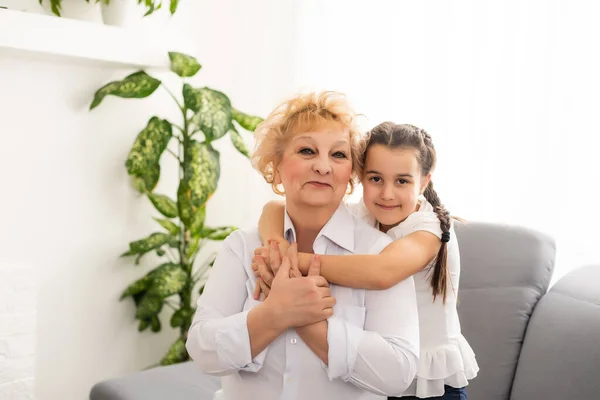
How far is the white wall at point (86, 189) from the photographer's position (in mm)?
2775

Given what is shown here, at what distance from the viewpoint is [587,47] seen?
2.36 meters

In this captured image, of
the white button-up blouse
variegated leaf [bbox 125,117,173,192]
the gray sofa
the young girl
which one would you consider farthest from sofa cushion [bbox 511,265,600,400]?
variegated leaf [bbox 125,117,173,192]

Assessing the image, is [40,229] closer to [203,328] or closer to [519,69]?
[203,328]

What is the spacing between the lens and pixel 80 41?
8.91ft

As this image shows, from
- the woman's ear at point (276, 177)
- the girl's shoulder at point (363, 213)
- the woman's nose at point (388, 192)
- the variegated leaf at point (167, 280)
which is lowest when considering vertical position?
the variegated leaf at point (167, 280)

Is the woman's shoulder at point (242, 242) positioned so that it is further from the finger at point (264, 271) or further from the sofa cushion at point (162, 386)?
the sofa cushion at point (162, 386)

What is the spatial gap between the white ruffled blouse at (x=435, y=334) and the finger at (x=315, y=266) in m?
0.30

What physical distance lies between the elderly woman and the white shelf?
1.38 meters

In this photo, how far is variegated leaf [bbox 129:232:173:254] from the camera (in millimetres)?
2994

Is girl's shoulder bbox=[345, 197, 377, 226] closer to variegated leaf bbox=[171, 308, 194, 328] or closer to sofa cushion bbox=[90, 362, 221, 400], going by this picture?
sofa cushion bbox=[90, 362, 221, 400]

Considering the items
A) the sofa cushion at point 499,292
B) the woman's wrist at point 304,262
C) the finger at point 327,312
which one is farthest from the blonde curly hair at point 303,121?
the sofa cushion at point 499,292

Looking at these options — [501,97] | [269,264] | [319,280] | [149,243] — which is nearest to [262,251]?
[269,264]

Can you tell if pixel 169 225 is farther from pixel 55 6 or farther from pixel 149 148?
pixel 55 6

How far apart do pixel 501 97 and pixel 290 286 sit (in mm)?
1494
